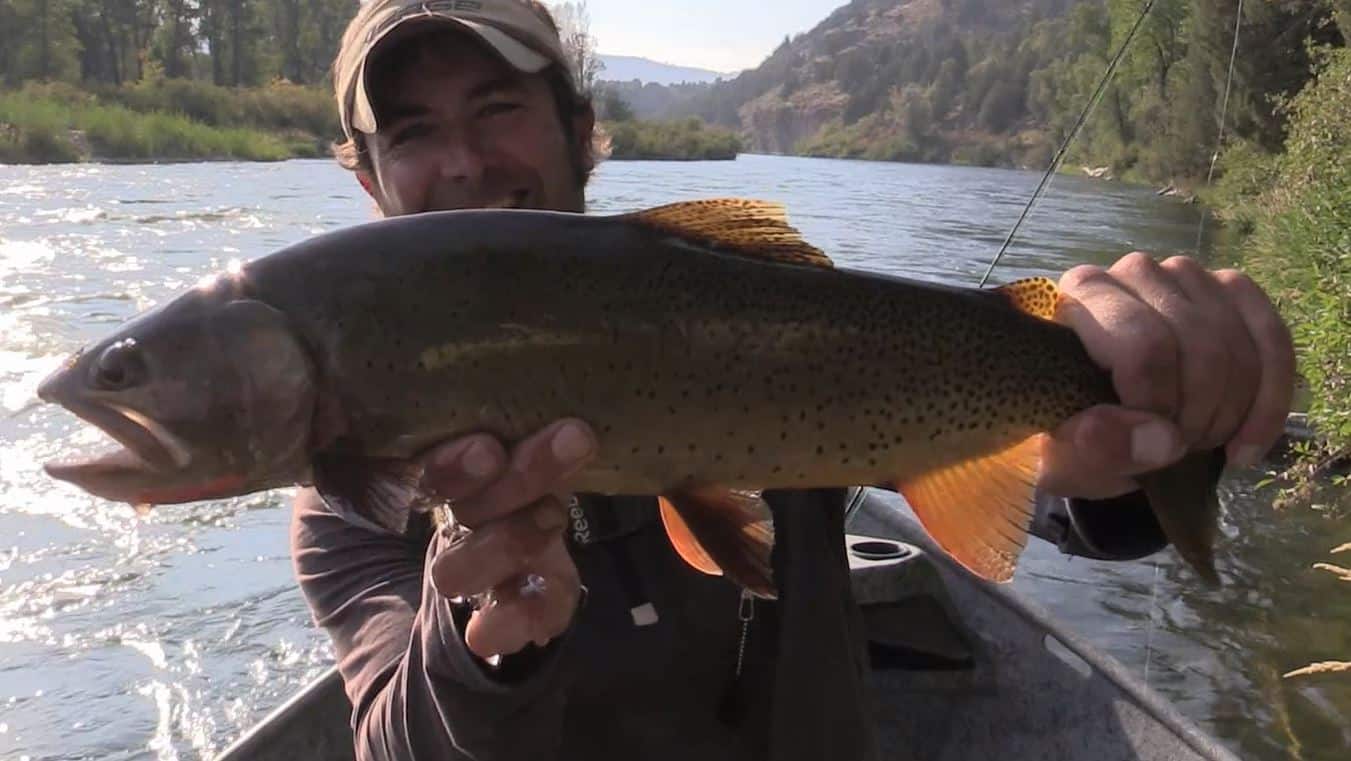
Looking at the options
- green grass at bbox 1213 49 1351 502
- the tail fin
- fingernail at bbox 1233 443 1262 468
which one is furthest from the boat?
green grass at bbox 1213 49 1351 502

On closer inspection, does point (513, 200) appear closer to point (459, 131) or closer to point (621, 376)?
point (459, 131)

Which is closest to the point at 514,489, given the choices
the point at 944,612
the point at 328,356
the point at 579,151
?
the point at 328,356

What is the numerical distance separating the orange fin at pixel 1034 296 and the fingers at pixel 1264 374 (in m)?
0.33

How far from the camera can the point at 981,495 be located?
2.39 meters

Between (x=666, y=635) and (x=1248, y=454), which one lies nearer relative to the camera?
(x=1248, y=454)

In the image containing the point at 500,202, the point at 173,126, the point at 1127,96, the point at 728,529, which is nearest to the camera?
the point at 728,529

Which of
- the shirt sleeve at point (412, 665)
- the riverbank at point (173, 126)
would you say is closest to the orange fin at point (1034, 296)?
the shirt sleeve at point (412, 665)

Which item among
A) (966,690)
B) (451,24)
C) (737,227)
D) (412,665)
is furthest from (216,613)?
(737,227)

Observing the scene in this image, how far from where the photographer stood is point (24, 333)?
1492 centimetres

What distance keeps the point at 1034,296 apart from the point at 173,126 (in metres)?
49.5

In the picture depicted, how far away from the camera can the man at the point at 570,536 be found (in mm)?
2178

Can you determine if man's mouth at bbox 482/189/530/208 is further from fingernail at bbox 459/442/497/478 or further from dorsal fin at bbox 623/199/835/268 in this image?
fingernail at bbox 459/442/497/478

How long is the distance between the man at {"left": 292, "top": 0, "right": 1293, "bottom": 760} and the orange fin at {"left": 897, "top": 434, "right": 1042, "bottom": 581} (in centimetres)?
8

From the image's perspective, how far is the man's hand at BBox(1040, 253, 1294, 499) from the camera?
219 cm
